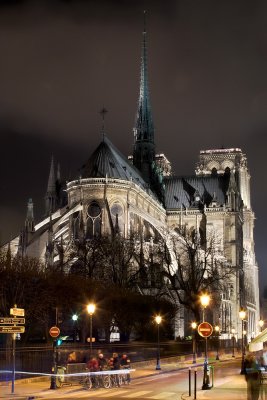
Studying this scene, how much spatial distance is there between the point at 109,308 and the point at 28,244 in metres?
31.4

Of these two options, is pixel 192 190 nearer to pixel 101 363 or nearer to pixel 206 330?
pixel 101 363

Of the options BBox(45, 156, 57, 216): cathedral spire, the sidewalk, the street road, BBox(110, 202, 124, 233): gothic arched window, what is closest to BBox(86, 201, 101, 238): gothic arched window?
BBox(110, 202, 124, 233): gothic arched window

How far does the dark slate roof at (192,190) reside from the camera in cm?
11569

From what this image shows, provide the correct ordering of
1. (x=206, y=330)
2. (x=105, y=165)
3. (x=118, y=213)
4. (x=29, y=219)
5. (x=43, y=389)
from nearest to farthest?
1. (x=206, y=330)
2. (x=43, y=389)
3. (x=118, y=213)
4. (x=105, y=165)
5. (x=29, y=219)

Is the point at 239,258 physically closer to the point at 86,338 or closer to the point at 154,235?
the point at 154,235

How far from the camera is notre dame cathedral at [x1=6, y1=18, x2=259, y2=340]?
83000 mm

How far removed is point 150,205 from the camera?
99.5m

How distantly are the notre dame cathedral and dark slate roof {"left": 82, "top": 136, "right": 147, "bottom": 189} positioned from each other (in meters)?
0.13

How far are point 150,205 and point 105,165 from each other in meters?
15.3

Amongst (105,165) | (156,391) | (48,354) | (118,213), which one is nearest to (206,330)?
(156,391)

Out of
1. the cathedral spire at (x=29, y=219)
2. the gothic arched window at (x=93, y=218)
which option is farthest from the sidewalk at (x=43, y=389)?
the cathedral spire at (x=29, y=219)

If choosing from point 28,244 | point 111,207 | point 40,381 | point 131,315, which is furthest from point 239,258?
point 40,381

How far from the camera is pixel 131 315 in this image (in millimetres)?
55938

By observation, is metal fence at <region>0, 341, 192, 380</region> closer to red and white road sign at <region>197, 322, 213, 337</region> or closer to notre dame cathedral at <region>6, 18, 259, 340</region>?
red and white road sign at <region>197, 322, 213, 337</region>
